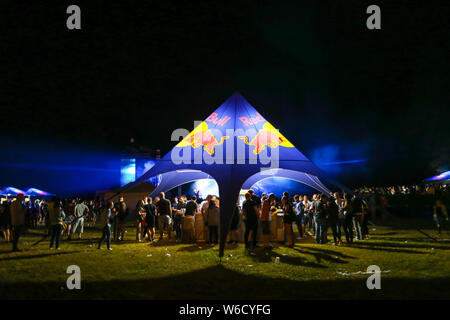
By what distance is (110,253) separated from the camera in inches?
370

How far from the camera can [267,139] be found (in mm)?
10312

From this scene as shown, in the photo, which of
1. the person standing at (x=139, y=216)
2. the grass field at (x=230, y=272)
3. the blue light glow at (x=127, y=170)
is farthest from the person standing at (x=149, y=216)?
the blue light glow at (x=127, y=170)

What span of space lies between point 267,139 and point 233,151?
4.34 feet

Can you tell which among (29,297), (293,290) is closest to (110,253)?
(29,297)

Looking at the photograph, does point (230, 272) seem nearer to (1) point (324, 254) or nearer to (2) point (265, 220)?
(1) point (324, 254)

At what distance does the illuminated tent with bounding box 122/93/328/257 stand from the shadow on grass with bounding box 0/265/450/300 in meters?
2.77

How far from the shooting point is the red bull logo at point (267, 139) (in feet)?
32.8

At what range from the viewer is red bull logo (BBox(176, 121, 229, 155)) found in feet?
33.3

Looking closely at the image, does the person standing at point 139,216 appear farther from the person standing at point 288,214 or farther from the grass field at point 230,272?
the person standing at point 288,214

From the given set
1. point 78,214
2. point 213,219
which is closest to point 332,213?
point 213,219

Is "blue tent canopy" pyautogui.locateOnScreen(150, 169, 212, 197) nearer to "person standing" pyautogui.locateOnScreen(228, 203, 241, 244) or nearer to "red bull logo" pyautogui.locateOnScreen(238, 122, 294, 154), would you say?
"person standing" pyautogui.locateOnScreen(228, 203, 241, 244)

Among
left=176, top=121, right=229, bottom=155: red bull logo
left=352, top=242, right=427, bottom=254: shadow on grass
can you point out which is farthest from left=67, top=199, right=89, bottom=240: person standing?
left=352, top=242, right=427, bottom=254: shadow on grass

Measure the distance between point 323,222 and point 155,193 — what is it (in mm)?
7999

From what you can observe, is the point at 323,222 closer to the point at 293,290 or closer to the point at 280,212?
the point at 280,212
